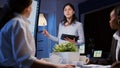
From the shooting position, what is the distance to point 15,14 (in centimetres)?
115

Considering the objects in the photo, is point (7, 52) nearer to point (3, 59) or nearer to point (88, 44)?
point (3, 59)

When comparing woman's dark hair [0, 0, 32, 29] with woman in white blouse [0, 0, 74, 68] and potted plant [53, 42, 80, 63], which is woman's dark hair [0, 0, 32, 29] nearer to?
woman in white blouse [0, 0, 74, 68]

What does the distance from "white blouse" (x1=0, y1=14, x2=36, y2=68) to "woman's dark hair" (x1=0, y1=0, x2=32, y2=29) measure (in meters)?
0.06

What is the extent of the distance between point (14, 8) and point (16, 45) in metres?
0.21

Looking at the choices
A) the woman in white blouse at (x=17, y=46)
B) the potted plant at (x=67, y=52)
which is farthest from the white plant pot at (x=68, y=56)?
the woman in white blouse at (x=17, y=46)

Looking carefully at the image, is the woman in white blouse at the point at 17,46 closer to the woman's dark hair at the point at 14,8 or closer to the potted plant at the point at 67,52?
the woman's dark hair at the point at 14,8

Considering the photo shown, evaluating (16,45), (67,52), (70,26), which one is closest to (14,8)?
(16,45)

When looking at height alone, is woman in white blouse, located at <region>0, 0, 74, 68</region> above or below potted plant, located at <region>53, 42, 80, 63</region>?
above

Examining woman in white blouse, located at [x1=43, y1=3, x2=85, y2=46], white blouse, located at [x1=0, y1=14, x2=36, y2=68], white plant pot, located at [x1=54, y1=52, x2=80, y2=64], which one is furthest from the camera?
woman in white blouse, located at [x1=43, y1=3, x2=85, y2=46]

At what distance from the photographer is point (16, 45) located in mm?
1042

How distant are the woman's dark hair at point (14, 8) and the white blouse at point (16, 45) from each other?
2.3 inches

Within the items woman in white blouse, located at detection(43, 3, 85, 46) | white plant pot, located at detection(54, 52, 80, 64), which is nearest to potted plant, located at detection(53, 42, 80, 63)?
white plant pot, located at detection(54, 52, 80, 64)

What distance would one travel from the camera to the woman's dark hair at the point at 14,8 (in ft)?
3.73

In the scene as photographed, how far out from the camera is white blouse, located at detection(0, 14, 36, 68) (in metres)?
1.04
